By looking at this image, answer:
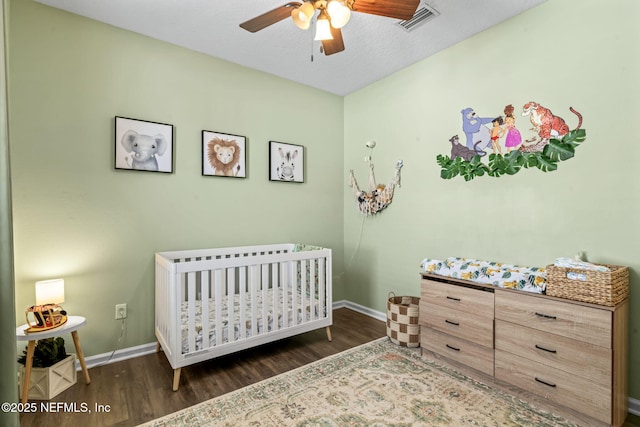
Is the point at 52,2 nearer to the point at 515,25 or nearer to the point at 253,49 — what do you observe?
the point at 253,49

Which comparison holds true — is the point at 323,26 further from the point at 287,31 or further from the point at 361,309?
the point at 361,309

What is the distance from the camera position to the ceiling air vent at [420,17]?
Answer: 2.15 metres

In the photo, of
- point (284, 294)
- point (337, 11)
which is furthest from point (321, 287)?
point (337, 11)

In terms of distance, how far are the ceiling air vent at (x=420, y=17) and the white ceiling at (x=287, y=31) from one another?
0.03 metres

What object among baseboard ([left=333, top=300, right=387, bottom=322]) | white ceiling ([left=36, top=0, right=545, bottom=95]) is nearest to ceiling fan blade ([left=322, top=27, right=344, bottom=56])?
white ceiling ([left=36, top=0, right=545, bottom=95])

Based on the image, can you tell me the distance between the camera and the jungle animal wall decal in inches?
79.8

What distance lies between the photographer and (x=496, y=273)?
6.56ft

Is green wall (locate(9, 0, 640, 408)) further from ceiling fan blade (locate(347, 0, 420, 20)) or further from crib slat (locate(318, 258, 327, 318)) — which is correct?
ceiling fan blade (locate(347, 0, 420, 20))

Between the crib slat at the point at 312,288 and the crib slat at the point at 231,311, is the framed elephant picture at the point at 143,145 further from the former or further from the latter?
the crib slat at the point at 312,288

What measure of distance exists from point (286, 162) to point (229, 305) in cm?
164

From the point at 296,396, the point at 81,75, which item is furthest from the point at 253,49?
the point at 296,396

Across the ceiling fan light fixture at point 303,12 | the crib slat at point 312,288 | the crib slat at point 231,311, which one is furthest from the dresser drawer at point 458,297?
the ceiling fan light fixture at point 303,12

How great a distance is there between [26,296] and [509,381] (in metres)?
3.16

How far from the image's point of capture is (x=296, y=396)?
6.21 ft
